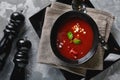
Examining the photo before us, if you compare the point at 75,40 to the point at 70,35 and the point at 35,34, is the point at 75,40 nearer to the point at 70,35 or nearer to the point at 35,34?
the point at 70,35

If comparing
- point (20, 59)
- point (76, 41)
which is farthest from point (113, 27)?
point (20, 59)

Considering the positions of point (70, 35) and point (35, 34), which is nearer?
point (70, 35)

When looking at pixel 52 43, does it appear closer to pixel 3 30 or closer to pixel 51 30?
pixel 51 30

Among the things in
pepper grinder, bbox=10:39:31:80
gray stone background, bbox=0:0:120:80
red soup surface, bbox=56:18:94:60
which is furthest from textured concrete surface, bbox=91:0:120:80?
pepper grinder, bbox=10:39:31:80

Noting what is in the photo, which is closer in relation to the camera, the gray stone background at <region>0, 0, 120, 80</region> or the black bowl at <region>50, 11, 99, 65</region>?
the black bowl at <region>50, 11, 99, 65</region>

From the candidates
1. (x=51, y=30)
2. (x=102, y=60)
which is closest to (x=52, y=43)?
(x=51, y=30)

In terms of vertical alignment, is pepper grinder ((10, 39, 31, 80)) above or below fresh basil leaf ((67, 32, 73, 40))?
below

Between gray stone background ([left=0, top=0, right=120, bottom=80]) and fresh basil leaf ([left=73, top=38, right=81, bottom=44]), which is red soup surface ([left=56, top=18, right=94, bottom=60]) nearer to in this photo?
fresh basil leaf ([left=73, top=38, right=81, bottom=44])
